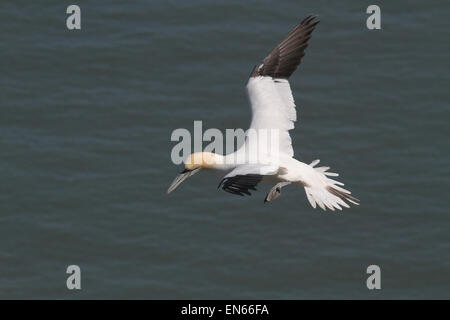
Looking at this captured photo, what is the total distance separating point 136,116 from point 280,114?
5550 millimetres

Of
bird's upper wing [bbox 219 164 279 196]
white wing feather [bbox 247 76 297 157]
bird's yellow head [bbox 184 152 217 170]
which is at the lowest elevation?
bird's upper wing [bbox 219 164 279 196]

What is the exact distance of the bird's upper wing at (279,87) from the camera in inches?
609

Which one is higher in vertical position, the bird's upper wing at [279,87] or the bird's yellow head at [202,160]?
the bird's upper wing at [279,87]

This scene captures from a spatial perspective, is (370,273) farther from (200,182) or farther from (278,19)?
(278,19)

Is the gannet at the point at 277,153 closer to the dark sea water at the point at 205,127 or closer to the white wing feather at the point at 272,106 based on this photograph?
the white wing feather at the point at 272,106


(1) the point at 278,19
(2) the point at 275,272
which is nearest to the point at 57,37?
(1) the point at 278,19

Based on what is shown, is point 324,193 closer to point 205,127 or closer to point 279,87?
point 279,87

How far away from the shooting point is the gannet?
47.8 feet

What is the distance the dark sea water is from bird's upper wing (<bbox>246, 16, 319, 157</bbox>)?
157 inches

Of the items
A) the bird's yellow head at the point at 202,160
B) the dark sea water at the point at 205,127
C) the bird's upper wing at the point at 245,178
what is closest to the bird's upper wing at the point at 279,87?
the bird's yellow head at the point at 202,160

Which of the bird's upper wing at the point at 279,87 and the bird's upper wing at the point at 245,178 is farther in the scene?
the bird's upper wing at the point at 279,87

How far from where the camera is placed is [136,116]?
2066 cm

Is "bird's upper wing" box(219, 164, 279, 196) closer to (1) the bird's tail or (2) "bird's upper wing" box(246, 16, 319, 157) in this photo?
→ (1) the bird's tail

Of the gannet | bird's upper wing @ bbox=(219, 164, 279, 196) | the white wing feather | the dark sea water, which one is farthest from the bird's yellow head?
the dark sea water
